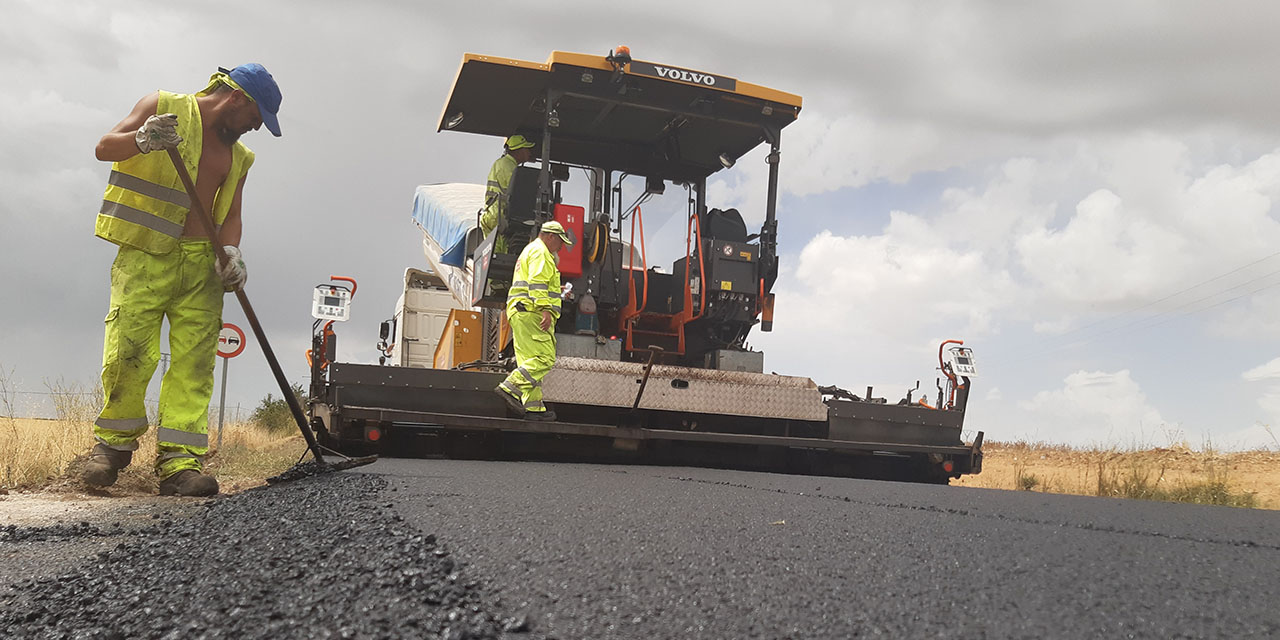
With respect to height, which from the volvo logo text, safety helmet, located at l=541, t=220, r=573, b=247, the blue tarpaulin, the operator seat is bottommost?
safety helmet, located at l=541, t=220, r=573, b=247

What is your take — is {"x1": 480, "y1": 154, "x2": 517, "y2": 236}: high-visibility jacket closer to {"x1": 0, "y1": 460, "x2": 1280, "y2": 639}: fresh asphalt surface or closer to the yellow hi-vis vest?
the yellow hi-vis vest

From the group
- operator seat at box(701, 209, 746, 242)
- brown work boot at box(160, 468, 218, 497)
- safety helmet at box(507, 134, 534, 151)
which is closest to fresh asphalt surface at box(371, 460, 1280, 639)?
brown work boot at box(160, 468, 218, 497)

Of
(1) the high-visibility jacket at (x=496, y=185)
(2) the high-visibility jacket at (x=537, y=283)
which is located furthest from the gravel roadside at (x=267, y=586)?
(1) the high-visibility jacket at (x=496, y=185)

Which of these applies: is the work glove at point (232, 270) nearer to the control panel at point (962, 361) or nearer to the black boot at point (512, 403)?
the black boot at point (512, 403)

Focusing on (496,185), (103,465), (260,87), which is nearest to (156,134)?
(260,87)

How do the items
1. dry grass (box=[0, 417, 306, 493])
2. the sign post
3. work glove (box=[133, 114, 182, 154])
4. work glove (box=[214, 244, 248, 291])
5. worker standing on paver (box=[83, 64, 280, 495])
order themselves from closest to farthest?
1. work glove (box=[133, 114, 182, 154])
2. worker standing on paver (box=[83, 64, 280, 495])
3. work glove (box=[214, 244, 248, 291])
4. dry grass (box=[0, 417, 306, 493])
5. the sign post

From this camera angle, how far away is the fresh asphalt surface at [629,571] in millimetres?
1575

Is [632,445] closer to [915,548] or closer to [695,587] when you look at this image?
[915,548]

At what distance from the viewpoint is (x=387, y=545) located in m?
2.05

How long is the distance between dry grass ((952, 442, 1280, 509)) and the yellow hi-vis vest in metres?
5.72

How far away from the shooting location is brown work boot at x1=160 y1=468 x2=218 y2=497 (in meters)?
3.98

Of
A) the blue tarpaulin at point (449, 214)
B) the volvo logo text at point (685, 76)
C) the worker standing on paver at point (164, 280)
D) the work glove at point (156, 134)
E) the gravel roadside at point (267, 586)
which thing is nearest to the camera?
the gravel roadside at point (267, 586)

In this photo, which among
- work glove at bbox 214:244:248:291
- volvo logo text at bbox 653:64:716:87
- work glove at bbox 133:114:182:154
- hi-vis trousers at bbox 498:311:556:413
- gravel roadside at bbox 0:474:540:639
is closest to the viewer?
gravel roadside at bbox 0:474:540:639

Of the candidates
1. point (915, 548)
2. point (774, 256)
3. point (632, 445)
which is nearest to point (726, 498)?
point (915, 548)
